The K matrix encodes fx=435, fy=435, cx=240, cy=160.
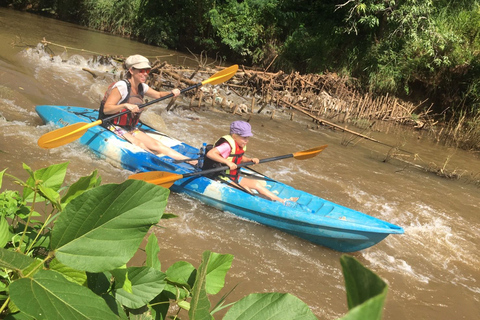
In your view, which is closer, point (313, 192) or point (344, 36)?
point (313, 192)

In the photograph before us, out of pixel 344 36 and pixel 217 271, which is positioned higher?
pixel 344 36

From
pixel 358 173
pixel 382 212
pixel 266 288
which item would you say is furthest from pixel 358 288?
pixel 358 173

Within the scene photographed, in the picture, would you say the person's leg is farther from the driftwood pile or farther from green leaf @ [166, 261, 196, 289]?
green leaf @ [166, 261, 196, 289]

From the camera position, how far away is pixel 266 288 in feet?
12.6

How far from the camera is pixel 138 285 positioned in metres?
0.70

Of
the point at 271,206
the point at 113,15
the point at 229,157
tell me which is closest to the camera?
the point at 271,206

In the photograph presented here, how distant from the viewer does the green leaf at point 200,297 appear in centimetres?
53

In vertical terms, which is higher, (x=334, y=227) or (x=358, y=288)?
(x=358, y=288)

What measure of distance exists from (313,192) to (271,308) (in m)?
6.16

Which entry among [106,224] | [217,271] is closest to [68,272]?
[106,224]

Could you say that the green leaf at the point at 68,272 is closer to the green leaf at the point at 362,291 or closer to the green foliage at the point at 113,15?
the green leaf at the point at 362,291

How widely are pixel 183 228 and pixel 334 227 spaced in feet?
5.24

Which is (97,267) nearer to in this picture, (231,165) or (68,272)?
(68,272)

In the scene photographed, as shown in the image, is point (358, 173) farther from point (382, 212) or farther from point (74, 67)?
point (74, 67)
